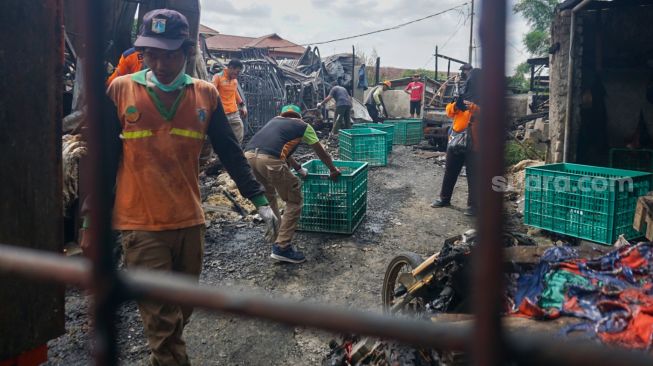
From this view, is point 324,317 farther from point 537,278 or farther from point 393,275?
point 393,275

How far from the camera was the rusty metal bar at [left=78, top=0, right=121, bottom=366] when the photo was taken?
2.43ft

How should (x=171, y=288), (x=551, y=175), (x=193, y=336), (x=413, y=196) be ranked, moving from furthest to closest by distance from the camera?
(x=413, y=196)
(x=551, y=175)
(x=193, y=336)
(x=171, y=288)

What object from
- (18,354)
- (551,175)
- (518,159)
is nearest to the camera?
(18,354)

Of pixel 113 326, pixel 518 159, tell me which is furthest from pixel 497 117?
pixel 518 159

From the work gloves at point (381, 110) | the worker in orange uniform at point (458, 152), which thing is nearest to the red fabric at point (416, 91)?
the work gloves at point (381, 110)

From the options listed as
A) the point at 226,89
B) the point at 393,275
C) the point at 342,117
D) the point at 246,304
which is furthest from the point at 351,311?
the point at 342,117

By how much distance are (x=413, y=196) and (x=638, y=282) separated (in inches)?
204

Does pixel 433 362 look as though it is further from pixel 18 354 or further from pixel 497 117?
pixel 497 117

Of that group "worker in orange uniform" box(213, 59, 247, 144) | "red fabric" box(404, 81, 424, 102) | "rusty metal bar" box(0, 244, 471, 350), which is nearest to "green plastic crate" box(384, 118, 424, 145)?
"red fabric" box(404, 81, 424, 102)

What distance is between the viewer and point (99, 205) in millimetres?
768

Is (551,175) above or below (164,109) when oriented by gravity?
below

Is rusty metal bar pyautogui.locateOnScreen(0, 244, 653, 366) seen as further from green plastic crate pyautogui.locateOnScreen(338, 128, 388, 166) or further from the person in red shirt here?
the person in red shirt

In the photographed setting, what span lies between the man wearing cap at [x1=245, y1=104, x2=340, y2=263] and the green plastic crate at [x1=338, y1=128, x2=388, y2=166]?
4.39 metres

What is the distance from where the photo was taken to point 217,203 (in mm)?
6844
